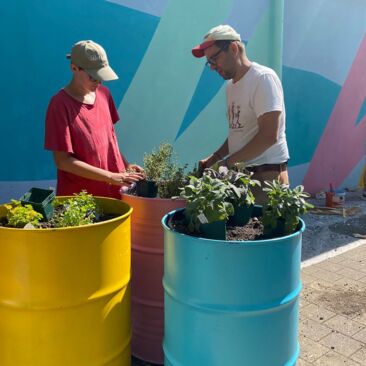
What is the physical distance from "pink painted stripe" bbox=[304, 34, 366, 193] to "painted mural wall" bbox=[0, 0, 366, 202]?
18 mm

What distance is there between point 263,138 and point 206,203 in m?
0.93

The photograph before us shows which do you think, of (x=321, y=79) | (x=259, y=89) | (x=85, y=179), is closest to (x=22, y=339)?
(x=85, y=179)

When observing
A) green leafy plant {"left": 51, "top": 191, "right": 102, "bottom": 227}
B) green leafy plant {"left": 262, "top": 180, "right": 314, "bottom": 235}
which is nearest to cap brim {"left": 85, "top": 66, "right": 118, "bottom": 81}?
green leafy plant {"left": 51, "top": 191, "right": 102, "bottom": 227}

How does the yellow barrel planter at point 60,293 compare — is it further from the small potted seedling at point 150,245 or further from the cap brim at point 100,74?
the cap brim at point 100,74

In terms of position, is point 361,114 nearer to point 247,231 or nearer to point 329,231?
point 329,231

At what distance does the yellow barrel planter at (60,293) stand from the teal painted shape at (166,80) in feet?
7.85

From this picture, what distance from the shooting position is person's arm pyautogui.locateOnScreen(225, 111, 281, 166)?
2551 mm

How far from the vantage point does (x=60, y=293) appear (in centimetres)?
180

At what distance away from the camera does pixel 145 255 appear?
2.37 metres

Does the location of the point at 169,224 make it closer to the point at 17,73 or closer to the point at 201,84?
the point at 17,73

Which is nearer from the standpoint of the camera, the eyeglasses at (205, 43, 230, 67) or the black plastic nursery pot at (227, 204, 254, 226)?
the black plastic nursery pot at (227, 204, 254, 226)

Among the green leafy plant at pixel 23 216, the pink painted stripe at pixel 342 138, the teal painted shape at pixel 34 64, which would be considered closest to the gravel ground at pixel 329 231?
the pink painted stripe at pixel 342 138

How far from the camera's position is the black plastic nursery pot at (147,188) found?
2350 millimetres

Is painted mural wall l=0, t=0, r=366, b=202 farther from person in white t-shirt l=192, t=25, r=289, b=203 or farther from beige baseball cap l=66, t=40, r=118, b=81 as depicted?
person in white t-shirt l=192, t=25, r=289, b=203
